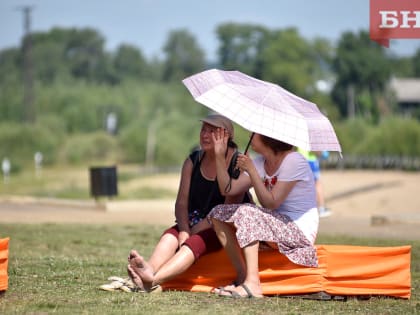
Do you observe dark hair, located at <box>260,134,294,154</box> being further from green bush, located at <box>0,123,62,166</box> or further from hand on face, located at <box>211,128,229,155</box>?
green bush, located at <box>0,123,62,166</box>

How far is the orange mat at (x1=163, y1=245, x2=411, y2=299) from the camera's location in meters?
7.57

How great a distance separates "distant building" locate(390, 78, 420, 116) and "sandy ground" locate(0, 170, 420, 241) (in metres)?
72.7

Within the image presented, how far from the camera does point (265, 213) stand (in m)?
7.47

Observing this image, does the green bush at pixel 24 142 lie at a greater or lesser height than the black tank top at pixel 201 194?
lesser

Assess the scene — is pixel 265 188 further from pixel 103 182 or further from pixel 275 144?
pixel 103 182

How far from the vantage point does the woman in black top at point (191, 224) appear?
7488 millimetres

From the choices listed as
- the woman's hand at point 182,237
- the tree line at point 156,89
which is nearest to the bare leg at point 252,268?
the woman's hand at point 182,237

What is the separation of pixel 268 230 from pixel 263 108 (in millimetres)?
923

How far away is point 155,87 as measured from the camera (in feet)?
282

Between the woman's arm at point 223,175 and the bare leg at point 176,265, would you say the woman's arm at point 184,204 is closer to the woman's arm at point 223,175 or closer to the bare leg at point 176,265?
the bare leg at point 176,265

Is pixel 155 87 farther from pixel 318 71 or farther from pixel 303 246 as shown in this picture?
pixel 303 246

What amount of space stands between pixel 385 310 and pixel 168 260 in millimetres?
1729

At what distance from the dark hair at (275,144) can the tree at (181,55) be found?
12732cm

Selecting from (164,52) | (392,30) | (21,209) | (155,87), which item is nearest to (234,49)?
(164,52)
